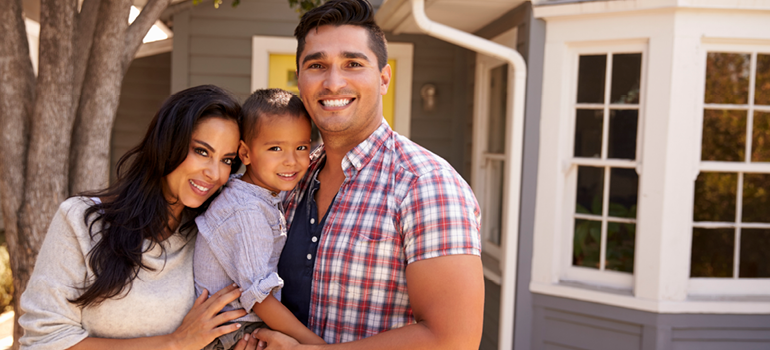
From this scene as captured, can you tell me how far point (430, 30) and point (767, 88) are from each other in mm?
2129

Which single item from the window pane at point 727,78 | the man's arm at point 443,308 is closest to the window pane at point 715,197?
the window pane at point 727,78

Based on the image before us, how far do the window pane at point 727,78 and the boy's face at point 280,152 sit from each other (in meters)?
2.81

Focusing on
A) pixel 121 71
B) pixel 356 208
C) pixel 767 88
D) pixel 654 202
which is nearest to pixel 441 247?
pixel 356 208

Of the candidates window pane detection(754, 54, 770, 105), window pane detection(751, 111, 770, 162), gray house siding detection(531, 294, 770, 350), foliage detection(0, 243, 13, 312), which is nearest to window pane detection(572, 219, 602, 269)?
gray house siding detection(531, 294, 770, 350)

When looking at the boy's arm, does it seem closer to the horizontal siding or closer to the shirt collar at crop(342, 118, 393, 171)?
the shirt collar at crop(342, 118, 393, 171)

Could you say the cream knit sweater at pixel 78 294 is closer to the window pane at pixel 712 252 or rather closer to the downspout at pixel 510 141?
the downspout at pixel 510 141

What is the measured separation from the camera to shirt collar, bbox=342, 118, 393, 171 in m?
1.75

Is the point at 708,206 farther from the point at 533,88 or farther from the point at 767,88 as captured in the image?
the point at 533,88

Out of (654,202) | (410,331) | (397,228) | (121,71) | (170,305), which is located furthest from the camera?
(654,202)

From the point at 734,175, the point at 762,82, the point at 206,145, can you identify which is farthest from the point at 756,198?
the point at 206,145

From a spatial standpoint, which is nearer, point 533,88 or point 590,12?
point 590,12

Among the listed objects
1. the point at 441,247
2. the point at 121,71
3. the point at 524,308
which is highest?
the point at 121,71

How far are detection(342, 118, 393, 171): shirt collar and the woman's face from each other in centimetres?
40

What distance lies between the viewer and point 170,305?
5.73 feet
